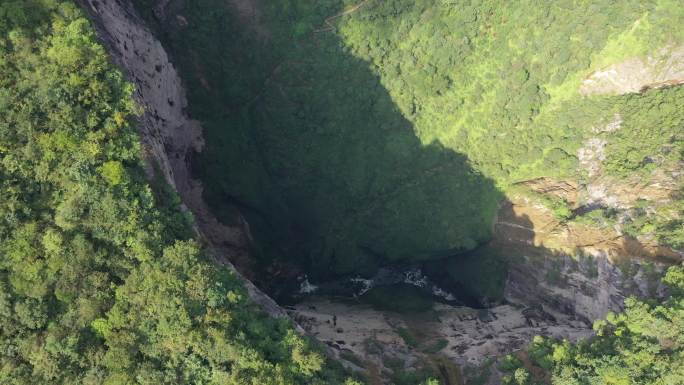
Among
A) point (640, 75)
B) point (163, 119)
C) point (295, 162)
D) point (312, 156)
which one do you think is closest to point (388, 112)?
point (312, 156)

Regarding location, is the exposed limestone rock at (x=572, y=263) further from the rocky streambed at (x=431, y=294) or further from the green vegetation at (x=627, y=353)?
the green vegetation at (x=627, y=353)

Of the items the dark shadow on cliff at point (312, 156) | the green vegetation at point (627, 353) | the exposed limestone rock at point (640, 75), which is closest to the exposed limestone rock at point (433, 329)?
the green vegetation at point (627, 353)

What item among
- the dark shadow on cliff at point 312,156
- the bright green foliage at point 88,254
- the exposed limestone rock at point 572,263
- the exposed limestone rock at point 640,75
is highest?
Result: the exposed limestone rock at point 640,75

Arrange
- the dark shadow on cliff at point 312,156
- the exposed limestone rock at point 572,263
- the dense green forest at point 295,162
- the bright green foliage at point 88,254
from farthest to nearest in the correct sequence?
the dark shadow on cliff at point 312,156 < the exposed limestone rock at point 572,263 < the dense green forest at point 295,162 < the bright green foliage at point 88,254

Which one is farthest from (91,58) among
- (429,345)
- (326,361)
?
(429,345)

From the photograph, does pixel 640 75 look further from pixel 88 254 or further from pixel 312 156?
pixel 88 254

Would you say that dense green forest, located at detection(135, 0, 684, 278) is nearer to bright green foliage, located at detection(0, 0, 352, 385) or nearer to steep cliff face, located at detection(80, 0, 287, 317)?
steep cliff face, located at detection(80, 0, 287, 317)

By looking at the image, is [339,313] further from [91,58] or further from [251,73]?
[91,58]
